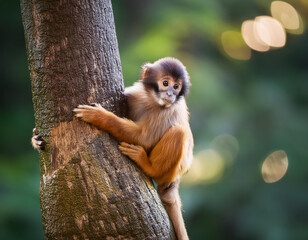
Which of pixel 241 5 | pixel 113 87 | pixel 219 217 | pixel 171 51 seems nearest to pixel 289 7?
pixel 241 5

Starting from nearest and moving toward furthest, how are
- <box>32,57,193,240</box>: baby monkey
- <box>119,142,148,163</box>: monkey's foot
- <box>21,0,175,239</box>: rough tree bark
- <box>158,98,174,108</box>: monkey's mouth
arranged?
<box>21,0,175,239</box>: rough tree bark
<box>119,142,148,163</box>: monkey's foot
<box>32,57,193,240</box>: baby monkey
<box>158,98,174,108</box>: monkey's mouth

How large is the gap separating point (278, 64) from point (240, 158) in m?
2.86

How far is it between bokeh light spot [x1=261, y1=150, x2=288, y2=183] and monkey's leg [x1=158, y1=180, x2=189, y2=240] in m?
6.62

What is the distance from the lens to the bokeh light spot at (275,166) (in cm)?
1164

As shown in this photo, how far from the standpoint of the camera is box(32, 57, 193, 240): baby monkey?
4.75 metres

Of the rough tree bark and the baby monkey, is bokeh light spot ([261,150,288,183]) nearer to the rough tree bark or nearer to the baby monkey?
the baby monkey

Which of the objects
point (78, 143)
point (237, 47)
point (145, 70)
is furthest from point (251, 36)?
point (78, 143)

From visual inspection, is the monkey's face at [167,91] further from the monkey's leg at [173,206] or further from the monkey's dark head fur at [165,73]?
the monkey's leg at [173,206]

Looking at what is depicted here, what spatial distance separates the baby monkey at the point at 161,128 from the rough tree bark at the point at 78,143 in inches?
12.1

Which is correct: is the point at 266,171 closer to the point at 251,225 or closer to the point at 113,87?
the point at 251,225

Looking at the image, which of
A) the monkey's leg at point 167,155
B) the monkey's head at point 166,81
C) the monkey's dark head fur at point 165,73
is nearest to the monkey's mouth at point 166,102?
the monkey's head at point 166,81

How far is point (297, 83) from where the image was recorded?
1234 cm

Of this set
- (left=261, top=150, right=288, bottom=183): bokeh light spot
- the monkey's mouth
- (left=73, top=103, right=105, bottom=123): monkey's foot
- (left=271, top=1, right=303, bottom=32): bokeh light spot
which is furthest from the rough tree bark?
(left=271, top=1, right=303, bottom=32): bokeh light spot

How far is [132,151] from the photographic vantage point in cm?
455
